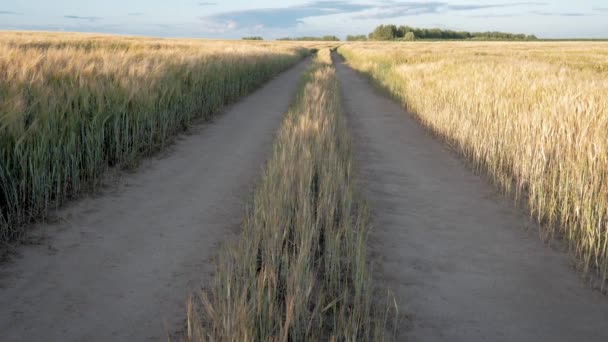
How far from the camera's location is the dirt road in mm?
2396

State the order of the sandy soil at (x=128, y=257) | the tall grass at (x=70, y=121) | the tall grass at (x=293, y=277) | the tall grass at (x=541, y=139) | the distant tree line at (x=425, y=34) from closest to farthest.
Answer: the tall grass at (x=293, y=277) < the sandy soil at (x=128, y=257) < the tall grass at (x=541, y=139) < the tall grass at (x=70, y=121) < the distant tree line at (x=425, y=34)

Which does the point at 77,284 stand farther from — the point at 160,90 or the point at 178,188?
the point at 160,90

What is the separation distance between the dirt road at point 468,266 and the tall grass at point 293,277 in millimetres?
304

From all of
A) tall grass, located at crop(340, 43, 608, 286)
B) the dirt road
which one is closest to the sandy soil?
the dirt road

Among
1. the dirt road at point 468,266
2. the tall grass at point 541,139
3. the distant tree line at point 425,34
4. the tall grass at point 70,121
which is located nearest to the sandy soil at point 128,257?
the tall grass at point 70,121

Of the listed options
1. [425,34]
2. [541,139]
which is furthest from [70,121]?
[425,34]

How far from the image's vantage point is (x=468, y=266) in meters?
3.05

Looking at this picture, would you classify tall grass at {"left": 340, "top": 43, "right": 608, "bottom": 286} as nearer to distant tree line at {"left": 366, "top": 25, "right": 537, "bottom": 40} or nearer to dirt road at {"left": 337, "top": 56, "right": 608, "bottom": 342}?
Result: dirt road at {"left": 337, "top": 56, "right": 608, "bottom": 342}

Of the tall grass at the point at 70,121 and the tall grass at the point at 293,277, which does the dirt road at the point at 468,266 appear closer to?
the tall grass at the point at 293,277

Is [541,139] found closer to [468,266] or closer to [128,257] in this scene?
[468,266]

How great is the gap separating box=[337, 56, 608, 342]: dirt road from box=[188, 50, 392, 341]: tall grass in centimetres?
30

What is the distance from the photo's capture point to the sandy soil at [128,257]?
2320 millimetres

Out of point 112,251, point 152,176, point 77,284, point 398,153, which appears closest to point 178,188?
point 152,176

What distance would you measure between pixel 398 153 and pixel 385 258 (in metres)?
3.45
